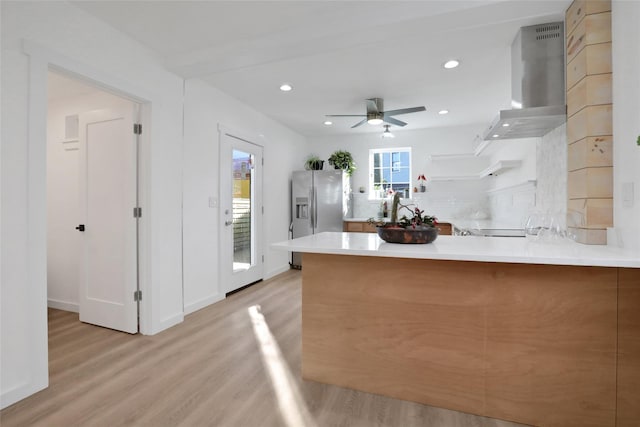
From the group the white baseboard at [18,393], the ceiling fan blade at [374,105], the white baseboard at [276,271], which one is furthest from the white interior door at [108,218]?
the ceiling fan blade at [374,105]

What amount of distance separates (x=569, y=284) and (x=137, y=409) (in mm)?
2367

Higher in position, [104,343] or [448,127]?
[448,127]

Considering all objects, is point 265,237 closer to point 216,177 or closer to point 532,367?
point 216,177

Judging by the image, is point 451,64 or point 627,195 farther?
point 451,64

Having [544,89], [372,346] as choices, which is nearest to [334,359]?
[372,346]

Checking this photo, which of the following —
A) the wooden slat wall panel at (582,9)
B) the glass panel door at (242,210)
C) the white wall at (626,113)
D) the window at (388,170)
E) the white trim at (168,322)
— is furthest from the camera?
the window at (388,170)

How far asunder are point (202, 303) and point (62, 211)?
6.22 ft

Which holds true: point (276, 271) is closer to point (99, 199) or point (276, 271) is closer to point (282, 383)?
point (99, 199)

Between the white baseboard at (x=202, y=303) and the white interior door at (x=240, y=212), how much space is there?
0.55 feet

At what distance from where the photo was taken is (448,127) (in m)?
5.61

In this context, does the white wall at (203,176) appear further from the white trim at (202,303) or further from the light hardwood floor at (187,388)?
the light hardwood floor at (187,388)

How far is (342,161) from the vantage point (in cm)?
579

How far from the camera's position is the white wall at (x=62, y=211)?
347 cm

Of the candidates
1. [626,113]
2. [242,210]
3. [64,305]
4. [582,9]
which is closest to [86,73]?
[242,210]
